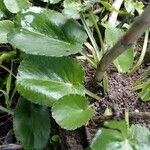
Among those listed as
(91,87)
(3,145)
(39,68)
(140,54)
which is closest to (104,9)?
(140,54)

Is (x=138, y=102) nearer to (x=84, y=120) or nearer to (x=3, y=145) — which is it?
(x=84, y=120)

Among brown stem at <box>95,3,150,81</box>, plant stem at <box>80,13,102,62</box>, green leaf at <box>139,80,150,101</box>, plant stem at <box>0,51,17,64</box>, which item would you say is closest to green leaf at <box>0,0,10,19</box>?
plant stem at <box>0,51,17,64</box>

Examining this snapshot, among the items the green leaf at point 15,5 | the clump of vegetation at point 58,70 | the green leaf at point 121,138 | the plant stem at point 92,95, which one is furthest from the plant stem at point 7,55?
the green leaf at point 121,138

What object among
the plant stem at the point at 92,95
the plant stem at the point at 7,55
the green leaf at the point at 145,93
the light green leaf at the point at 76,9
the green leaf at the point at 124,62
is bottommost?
the plant stem at the point at 7,55

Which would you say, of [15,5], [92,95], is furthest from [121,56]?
[15,5]

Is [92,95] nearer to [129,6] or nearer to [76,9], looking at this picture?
[76,9]

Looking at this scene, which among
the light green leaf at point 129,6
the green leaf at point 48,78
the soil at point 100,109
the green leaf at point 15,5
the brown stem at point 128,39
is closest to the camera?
the brown stem at point 128,39

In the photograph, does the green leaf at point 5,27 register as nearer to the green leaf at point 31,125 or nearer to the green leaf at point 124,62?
the green leaf at point 31,125
